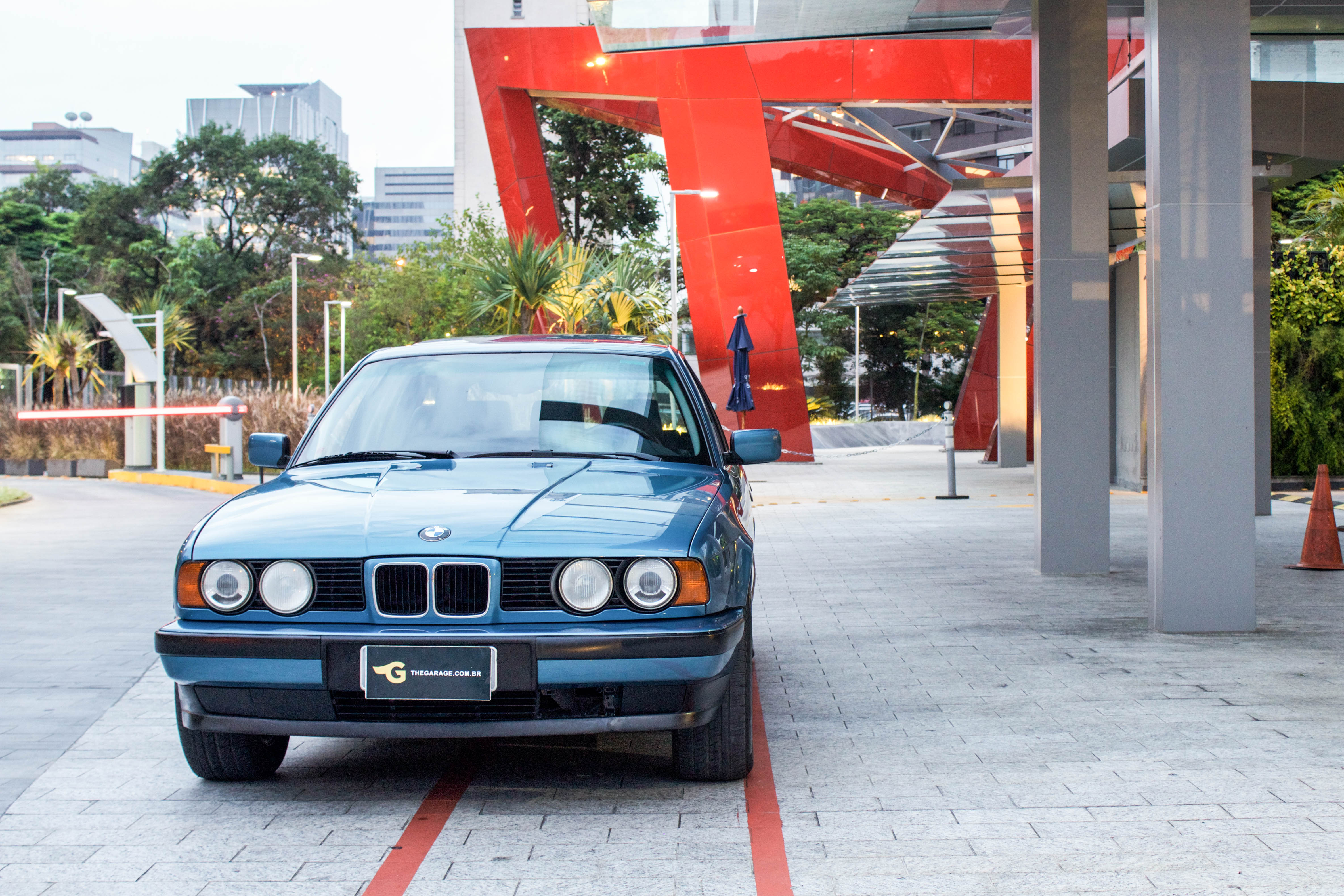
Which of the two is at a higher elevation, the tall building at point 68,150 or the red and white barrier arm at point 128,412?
the tall building at point 68,150

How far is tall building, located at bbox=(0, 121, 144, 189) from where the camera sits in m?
152

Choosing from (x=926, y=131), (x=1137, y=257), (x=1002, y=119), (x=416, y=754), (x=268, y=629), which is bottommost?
(x=416, y=754)

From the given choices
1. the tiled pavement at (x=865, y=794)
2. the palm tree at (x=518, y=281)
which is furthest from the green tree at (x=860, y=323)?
the tiled pavement at (x=865, y=794)

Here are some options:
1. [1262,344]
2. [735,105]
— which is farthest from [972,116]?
[1262,344]

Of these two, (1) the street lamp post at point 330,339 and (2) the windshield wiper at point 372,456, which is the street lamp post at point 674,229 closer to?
(2) the windshield wiper at point 372,456

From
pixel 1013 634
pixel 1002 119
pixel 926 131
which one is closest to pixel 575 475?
pixel 1013 634

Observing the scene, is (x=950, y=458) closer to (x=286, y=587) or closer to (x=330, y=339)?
(x=286, y=587)

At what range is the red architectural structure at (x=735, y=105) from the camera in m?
22.7

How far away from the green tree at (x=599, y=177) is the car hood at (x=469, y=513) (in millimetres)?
46444

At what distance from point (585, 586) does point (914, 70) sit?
66.9ft

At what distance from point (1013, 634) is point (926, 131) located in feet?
260

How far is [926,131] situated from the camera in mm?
82625

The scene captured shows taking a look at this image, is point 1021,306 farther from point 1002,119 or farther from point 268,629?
point 268,629

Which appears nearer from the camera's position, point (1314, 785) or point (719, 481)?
point (1314, 785)
